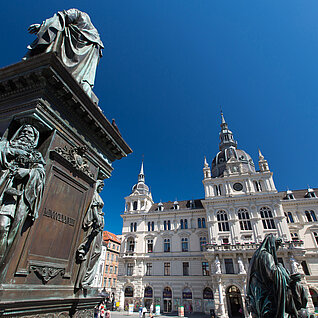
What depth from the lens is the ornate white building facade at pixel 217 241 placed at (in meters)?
27.2

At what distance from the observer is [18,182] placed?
119 inches

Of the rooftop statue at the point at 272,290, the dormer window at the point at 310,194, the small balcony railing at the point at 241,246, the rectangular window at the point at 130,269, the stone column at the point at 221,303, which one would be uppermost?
the dormer window at the point at 310,194

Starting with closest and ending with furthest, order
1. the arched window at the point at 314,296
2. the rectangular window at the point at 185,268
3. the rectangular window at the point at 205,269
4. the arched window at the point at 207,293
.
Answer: the arched window at the point at 314,296, the arched window at the point at 207,293, the rectangular window at the point at 205,269, the rectangular window at the point at 185,268

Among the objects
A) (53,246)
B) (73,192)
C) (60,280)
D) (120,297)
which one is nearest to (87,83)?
(73,192)

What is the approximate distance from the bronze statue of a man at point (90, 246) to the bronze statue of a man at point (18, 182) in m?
1.45

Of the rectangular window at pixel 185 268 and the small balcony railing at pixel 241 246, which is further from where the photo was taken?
the rectangular window at pixel 185 268

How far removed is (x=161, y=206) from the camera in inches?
1604

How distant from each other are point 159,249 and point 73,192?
35.0m

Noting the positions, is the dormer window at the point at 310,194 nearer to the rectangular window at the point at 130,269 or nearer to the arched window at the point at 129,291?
the rectangular window at the point at 130,269

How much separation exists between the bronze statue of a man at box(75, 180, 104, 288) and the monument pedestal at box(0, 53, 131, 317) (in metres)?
0.11

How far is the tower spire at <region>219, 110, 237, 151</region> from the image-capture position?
45219 millimetres

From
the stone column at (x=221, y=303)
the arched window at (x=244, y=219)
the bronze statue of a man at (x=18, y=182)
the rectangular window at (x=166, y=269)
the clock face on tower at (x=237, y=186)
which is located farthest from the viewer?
the clock face on tower at (x=237, y=186)

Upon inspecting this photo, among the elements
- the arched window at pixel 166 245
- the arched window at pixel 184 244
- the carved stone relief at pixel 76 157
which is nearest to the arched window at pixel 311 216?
the arched window at pixel 184 244

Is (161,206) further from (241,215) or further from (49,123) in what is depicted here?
(49,123)
